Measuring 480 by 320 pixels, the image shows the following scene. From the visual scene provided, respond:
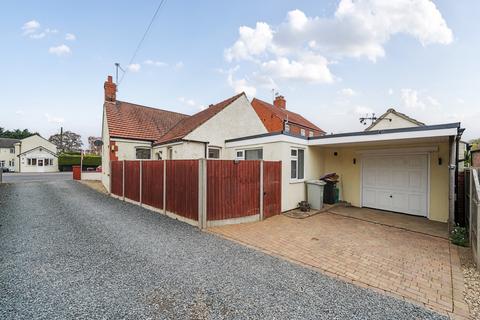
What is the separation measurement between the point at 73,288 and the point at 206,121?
983cm

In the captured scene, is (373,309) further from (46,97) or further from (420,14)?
(46,97)

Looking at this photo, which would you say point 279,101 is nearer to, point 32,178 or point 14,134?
point 32,178

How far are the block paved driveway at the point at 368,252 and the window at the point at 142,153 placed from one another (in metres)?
10.5

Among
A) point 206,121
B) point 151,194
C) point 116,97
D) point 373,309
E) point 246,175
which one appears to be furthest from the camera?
point 116,97

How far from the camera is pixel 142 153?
48.9ft

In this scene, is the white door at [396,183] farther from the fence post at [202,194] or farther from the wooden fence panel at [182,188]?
the wooden fence panel at [182,188]

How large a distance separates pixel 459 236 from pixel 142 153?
52.4ft

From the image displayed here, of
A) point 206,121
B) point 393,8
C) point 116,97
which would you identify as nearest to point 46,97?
point 116,97

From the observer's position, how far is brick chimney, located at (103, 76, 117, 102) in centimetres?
1666

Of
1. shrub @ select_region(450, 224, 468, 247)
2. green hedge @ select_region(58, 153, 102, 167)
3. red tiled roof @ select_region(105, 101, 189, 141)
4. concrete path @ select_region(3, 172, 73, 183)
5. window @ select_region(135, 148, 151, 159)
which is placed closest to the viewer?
shrub @ select_region(450, 224, 468, 247)

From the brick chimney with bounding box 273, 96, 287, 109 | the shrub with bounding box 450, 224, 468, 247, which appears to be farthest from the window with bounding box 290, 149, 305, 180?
the brick chimney with bounding box 273, 96, 287, 109

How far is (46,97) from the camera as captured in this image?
1417 cm

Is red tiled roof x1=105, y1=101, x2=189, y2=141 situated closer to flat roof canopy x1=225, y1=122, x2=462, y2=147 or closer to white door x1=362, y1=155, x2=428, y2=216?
flat roof canopy x1=225, y1=122, x2=462, y2=147

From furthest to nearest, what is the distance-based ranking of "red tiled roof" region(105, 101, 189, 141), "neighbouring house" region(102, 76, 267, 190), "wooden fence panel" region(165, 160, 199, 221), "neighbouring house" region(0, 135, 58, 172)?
"neighbouring house" region(0, 135, 58, 172)
"red tiled roof" region(105, 101, 189, 141)
"neighbouring house" region(102, 76, 267, 190)
"wooden fence panel" region(165, 160, 199, 221)
